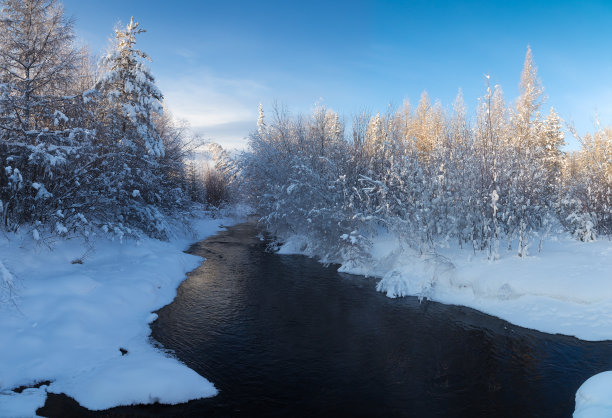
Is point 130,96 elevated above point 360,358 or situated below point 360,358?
above

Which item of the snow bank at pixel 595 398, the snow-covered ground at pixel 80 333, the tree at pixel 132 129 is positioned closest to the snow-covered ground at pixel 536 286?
the snow bank at pixel 595 398

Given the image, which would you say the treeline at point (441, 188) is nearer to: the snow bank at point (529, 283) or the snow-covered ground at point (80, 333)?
the snow bank at point (529, 283)

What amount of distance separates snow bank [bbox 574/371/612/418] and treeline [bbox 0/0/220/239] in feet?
41.4

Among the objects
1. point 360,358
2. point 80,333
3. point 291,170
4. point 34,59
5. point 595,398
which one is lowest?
point 80,333

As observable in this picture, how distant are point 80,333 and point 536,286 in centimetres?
1169

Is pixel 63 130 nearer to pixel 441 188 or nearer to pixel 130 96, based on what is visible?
pixel 130 96

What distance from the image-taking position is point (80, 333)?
7629 mm

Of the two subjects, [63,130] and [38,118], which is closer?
[63,130]

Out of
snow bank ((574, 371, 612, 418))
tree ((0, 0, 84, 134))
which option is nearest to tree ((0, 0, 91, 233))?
tree ((0, 0, 84, 134))

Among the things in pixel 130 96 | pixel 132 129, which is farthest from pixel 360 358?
pixel 130 96

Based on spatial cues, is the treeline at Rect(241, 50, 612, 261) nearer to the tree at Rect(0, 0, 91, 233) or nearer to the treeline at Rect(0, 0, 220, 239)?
the treeline at Rect(0, 0, 220, 239)

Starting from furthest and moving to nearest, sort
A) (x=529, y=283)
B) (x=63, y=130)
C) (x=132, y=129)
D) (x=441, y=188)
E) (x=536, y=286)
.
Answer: (x=132, y=129)
(x=441, y=188)
(x=63, y=130)
(x=529, y=283)
(x=536, y=286)

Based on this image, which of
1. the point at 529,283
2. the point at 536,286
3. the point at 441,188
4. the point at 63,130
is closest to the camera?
the point at 536,286

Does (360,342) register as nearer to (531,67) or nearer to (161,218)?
(161,218)
